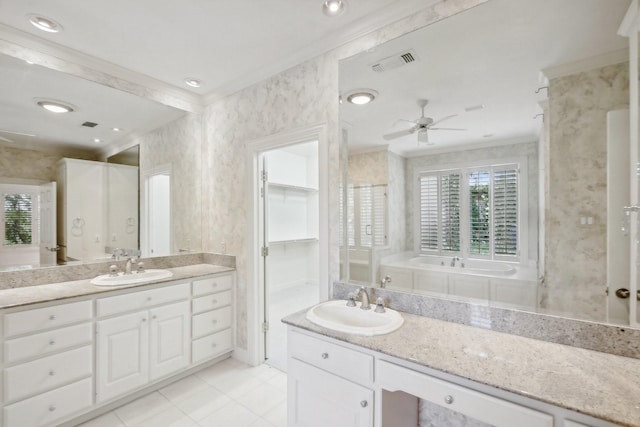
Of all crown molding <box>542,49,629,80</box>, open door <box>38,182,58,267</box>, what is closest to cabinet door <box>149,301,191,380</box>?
open door <box>38,182,58,267</box>

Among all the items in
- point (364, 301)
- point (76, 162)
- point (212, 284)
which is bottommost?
point (212, 284)

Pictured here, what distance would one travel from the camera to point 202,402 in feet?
7.18

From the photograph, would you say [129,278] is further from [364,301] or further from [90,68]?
[364,301]

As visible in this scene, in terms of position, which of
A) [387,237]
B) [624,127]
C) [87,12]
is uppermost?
[87,12]

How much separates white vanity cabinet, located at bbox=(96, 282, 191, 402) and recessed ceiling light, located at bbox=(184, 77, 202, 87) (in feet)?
6.45

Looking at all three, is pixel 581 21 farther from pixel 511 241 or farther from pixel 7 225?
pixel 7 225

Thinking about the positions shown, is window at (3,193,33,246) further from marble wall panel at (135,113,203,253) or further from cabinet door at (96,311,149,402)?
marble wall panel at (135,113,203,253)

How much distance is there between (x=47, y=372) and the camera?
1.76m

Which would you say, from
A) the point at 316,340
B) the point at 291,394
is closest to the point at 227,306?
the point at 291,394

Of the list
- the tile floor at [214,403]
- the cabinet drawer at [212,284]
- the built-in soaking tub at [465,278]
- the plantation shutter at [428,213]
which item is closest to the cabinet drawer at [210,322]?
the cabinet drawer at [212,284]

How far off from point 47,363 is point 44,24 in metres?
2.26

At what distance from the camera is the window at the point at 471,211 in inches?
59.2

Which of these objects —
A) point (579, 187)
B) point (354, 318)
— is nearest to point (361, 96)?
point (579, 187)

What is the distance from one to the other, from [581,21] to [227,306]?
3217 millimetres
